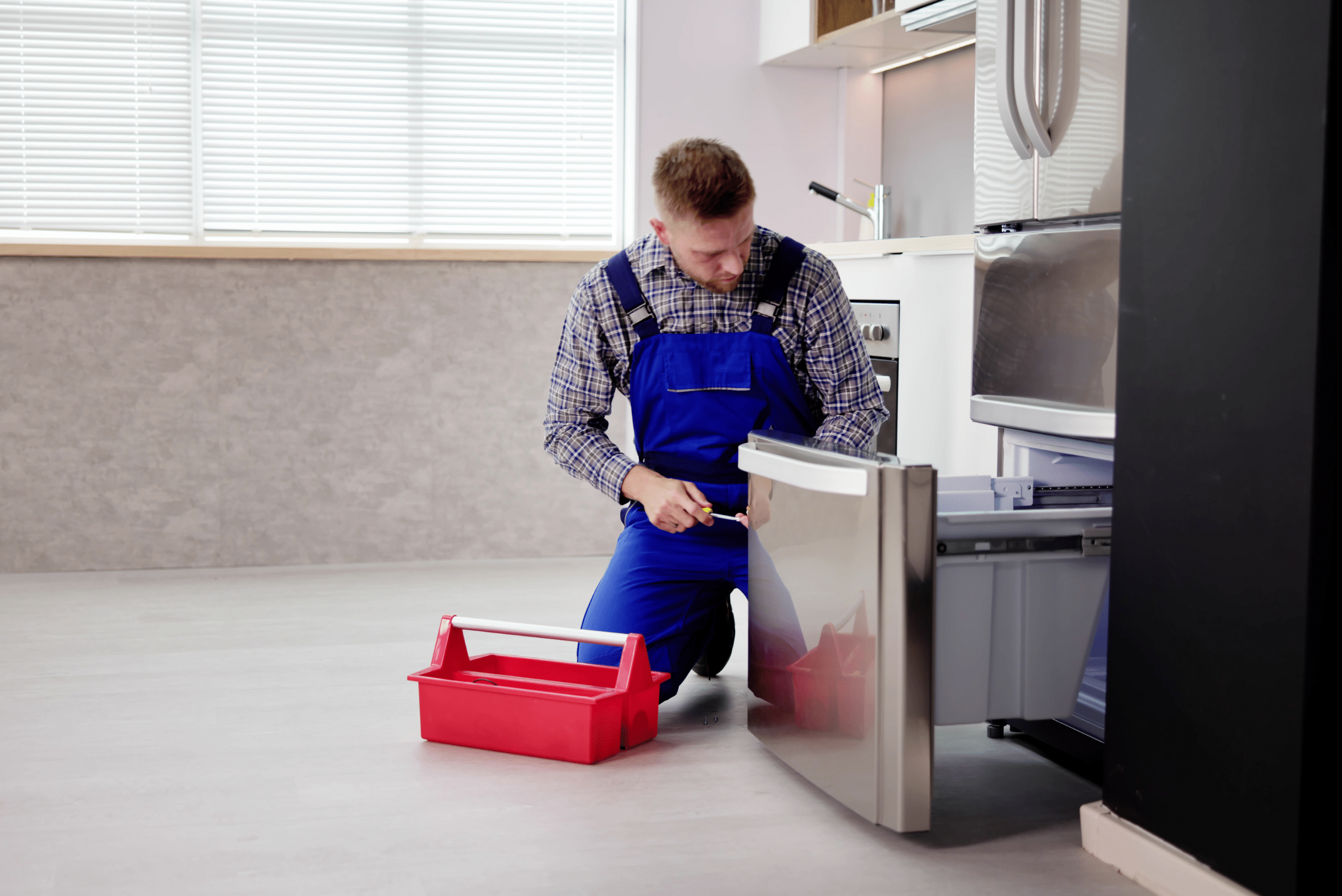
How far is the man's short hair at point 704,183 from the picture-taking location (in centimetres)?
200

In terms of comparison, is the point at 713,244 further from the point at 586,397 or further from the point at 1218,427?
the point at 1218,427

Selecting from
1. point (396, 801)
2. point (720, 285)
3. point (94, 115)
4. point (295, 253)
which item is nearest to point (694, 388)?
point (720, 285)

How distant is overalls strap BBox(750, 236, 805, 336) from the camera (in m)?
2.17

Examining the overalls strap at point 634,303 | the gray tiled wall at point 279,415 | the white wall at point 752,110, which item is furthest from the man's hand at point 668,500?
the white wall at point 752,110

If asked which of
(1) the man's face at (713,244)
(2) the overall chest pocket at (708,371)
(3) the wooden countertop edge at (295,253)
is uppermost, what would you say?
(3) the wooden countertop edge at (295,253)

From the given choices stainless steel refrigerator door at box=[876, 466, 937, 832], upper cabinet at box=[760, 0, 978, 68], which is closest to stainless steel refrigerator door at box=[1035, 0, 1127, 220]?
stainless steel refrigerator door at box=[876, 466, 937, 832]

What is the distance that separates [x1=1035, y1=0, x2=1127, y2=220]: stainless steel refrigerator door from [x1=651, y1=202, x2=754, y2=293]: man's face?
0.47m

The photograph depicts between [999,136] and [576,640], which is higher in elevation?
[999,136]

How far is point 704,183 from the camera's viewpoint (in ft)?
6.55

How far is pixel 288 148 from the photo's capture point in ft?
12.1

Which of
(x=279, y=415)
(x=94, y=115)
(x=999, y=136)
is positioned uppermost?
(x=94, y=115)

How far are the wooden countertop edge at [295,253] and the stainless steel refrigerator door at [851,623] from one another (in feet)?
6.72

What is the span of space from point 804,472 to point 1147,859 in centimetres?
64

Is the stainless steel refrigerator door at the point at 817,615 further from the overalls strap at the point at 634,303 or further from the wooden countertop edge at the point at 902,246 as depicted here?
the wooden countertop edge at the point at 902,246
